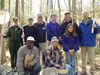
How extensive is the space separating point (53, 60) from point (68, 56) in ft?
2.16

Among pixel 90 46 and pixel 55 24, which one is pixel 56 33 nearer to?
pixel 55 24

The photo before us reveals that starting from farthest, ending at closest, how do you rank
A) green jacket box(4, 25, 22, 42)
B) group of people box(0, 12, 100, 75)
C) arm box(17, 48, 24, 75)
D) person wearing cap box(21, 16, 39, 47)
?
green jacket box(4, 25, 22, 42) < person wearing cap box(21, 16, 39, 47) < group of people box(0, 12, 100, 75) < arm box(17, 48, 24, 75)

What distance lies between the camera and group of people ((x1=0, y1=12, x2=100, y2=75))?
12.7 feet

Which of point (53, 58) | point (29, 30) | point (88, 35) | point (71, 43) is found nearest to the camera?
point (53, 58)

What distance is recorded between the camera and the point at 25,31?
15.3 feet

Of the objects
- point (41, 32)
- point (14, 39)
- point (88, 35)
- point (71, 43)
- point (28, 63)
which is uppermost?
point (41, 32)

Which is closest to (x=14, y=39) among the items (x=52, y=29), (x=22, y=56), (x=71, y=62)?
(x=22, y=56)

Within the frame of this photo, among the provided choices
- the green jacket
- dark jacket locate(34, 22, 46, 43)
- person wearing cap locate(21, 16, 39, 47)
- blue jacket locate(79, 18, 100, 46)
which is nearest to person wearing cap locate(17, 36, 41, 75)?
person wearing cap locate(21, 16, 39, 47)

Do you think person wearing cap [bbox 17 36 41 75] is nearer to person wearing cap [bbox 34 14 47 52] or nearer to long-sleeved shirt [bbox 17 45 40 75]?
long-sleeved shirt [bbox 17 45 40 75]

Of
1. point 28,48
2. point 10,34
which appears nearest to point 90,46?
point 28,48

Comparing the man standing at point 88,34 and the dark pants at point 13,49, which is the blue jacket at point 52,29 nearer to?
the man standing at point 88,34

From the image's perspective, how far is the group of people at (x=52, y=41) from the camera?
388 cm

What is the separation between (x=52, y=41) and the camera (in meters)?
3.97

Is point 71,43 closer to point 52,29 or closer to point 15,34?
point 52,29
